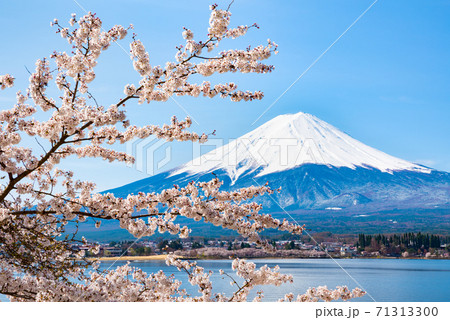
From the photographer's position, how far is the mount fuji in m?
94.5

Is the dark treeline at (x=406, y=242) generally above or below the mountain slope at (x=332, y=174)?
below

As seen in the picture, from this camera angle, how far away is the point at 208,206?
4.22 meters

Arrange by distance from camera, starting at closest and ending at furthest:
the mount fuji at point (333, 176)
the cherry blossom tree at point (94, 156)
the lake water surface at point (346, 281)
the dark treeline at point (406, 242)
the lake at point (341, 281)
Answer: the cherry blossom tree at point (94, 156) < the lake at point (341, 281) < the lake water surface at point (346, 281) < the dark treeline at point (406, 242) < the mount fuji at point (333, 176)

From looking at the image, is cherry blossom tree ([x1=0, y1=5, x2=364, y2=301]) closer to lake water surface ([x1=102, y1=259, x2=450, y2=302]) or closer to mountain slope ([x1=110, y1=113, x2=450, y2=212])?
lake water surface ([x1=102, y1=259, x2=450, y2=302])

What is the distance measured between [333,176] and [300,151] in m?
12.0

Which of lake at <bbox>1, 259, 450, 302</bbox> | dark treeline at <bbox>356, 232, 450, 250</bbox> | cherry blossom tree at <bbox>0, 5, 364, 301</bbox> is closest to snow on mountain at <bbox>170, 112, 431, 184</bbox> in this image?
lake at <bbox>1, 259, 450, 302</bbox>

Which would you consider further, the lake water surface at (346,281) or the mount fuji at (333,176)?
the mount fuji at (333,176)

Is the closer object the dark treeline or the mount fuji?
the dark treeline

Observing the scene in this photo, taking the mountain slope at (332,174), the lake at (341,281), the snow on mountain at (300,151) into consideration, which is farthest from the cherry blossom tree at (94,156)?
the mountain slope at (332,174)

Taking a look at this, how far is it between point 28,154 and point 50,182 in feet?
2.16

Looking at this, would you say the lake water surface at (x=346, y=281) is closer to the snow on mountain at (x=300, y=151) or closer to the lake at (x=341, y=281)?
the lake at (x=341, y=281)

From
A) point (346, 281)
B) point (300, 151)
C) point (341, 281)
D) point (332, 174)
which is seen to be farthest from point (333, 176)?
point (341, 281)

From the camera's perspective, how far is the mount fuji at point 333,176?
94.5 meters
